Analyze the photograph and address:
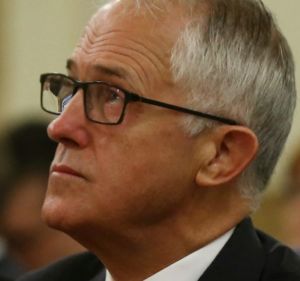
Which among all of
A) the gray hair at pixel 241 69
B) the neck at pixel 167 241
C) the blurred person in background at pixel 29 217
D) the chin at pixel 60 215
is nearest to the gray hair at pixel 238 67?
the gray hair at pixel 241 69

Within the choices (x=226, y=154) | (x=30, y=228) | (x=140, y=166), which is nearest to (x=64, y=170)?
(x=140, y=166)

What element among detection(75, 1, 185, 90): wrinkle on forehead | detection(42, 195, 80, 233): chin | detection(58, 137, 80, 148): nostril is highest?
detection(75, 1, 185, 90): wrinkle on forehead

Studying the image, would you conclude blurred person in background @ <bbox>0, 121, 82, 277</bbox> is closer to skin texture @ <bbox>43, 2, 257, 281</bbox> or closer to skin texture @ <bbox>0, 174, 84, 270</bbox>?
skin texture @ <bbox>0, 174, 84, 270</bbox>

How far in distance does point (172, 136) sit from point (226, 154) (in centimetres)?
18

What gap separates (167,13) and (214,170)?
0.43 m

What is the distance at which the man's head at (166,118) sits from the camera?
338 centimetres

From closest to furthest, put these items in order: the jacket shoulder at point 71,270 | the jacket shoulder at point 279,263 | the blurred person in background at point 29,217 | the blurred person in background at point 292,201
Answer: the jacket shoulder at point 279,263, the jacket shoulder at point 71,270, the blurred person in background at point 292,201, the blurred person in background at point 29,217

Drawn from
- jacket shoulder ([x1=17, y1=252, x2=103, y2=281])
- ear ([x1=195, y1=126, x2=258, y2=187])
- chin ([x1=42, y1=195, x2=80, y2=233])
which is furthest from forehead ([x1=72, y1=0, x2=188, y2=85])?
jacket shoulder ([x1=17, y1=252, x2=103, y2=281])

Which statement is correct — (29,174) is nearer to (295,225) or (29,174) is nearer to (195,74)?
(295,225)

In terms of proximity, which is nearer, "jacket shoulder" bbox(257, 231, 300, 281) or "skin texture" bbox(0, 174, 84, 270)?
"jacket shoulder" bbox(257, 231, 300, 281)

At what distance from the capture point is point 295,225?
564cm

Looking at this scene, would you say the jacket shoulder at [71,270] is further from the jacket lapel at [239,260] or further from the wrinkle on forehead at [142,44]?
the wrinkle on forehead at [142,44]

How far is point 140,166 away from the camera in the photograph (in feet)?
11.1

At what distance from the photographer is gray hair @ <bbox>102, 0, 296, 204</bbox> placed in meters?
3.42
